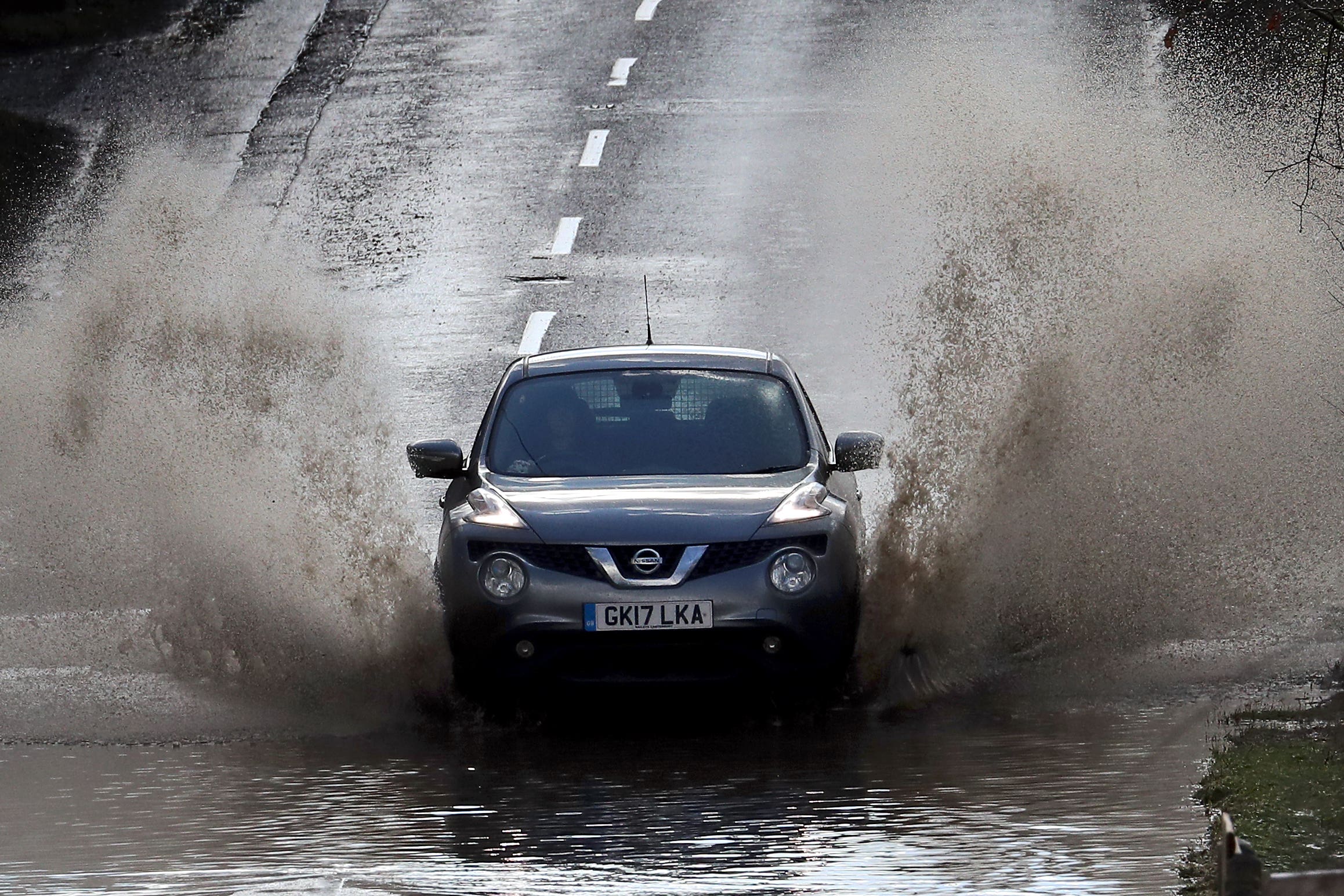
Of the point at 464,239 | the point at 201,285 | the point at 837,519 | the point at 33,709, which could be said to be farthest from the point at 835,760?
the point at 464,239

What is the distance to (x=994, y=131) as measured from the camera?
81.6 ft

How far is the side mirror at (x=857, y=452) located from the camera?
36.2 feet

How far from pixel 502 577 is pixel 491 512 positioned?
422mm

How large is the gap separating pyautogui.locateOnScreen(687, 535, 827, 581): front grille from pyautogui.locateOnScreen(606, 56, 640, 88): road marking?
63.2 feet

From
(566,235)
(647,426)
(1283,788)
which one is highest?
(647,426)

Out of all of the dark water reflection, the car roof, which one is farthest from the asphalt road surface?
the car roof

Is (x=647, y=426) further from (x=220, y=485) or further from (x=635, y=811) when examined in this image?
(x=635, y=811)

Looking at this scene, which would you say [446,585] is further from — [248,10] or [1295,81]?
[248,10]

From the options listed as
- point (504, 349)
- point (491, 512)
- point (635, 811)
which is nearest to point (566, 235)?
point (504, 349)

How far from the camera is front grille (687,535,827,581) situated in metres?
9.77

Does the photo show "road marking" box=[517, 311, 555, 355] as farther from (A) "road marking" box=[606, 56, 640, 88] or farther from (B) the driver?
(B) the driver

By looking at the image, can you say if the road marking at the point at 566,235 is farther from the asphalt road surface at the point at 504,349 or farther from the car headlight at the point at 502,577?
the car headlight at the point at 502,577

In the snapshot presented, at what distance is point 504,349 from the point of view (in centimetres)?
2028

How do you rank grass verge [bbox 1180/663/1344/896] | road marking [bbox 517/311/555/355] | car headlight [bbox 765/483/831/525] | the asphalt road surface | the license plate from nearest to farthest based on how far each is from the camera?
grass verge [bbox 1180/663/1344/896] → the asphalt road surface → the license plate → car headlight [bbox 765/483/831/525] → road marking [bbox 517/311/555/355]
